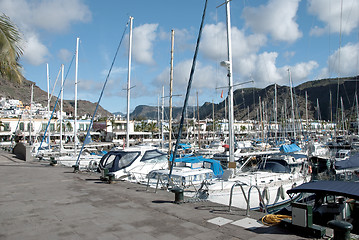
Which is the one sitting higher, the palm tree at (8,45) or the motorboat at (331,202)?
the palm tree at (8,45)

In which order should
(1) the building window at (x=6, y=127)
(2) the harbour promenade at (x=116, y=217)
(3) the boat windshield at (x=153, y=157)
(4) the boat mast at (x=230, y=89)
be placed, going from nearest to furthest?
(2) the harbour promenade at (x=116, y=217) → (4) the boat mast at (x=230, y=89) → (3) the boat windshield at (x=153, y=157) → (1) the building window at (x=6, y=127)

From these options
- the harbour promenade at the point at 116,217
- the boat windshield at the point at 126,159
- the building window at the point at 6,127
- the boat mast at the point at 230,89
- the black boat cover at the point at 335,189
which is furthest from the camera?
the building window at the point at 6,127

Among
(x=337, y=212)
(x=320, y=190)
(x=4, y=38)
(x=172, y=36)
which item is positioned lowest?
(x=337, y=212)

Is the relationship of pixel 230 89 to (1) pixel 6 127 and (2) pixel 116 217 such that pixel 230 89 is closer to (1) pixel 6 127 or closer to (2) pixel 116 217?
(2) pixel 116 217

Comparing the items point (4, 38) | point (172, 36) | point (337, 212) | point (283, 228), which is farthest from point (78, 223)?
point (172, 36)

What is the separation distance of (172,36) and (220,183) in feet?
49.4

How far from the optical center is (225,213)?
8.55m

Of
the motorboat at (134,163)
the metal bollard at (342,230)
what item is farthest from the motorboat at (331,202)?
the motorboat at (134,163)

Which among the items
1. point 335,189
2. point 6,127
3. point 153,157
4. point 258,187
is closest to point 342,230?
point 335,189

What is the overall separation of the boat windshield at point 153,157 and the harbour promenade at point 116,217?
16.8 feet

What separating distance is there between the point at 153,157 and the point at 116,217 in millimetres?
9772

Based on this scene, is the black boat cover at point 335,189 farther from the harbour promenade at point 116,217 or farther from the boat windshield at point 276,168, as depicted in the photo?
the boat windshield at point 276,168

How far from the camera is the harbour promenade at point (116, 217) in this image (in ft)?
22.5

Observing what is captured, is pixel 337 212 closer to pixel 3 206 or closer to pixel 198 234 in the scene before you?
pixel 198 234
